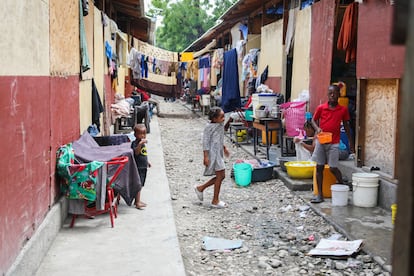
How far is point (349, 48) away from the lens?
28.7ft

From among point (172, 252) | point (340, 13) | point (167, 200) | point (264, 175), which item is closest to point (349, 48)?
point (340, 13)

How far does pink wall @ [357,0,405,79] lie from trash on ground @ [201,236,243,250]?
3.13m

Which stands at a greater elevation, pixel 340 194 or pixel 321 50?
pixel 321 50

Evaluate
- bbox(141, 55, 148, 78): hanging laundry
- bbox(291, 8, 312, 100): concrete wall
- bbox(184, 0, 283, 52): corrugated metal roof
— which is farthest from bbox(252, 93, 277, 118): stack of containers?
bbox(141, 55, 148, 78): hanging laundry

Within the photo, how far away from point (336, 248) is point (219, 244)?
132cm

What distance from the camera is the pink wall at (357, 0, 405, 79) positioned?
23.1 ft

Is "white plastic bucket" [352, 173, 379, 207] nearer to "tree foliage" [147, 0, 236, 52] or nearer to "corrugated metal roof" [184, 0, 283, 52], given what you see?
"corrugated metal roof" [184, 0, 283, 52]

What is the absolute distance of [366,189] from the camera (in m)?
7.18

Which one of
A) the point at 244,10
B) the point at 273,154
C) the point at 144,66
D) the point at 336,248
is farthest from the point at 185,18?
the point at 336,248

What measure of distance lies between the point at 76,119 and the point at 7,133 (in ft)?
12.9

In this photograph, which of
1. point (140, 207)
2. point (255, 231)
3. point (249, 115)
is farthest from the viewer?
point (249, 115)

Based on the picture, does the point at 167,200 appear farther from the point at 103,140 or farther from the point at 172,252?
the point at 172,252

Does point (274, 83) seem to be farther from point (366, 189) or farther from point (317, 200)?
point (366, 189)

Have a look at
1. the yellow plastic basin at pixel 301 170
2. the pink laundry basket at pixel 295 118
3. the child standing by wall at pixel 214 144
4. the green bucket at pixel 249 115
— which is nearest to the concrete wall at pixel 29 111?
the child standing by wall at pixel 214 144
